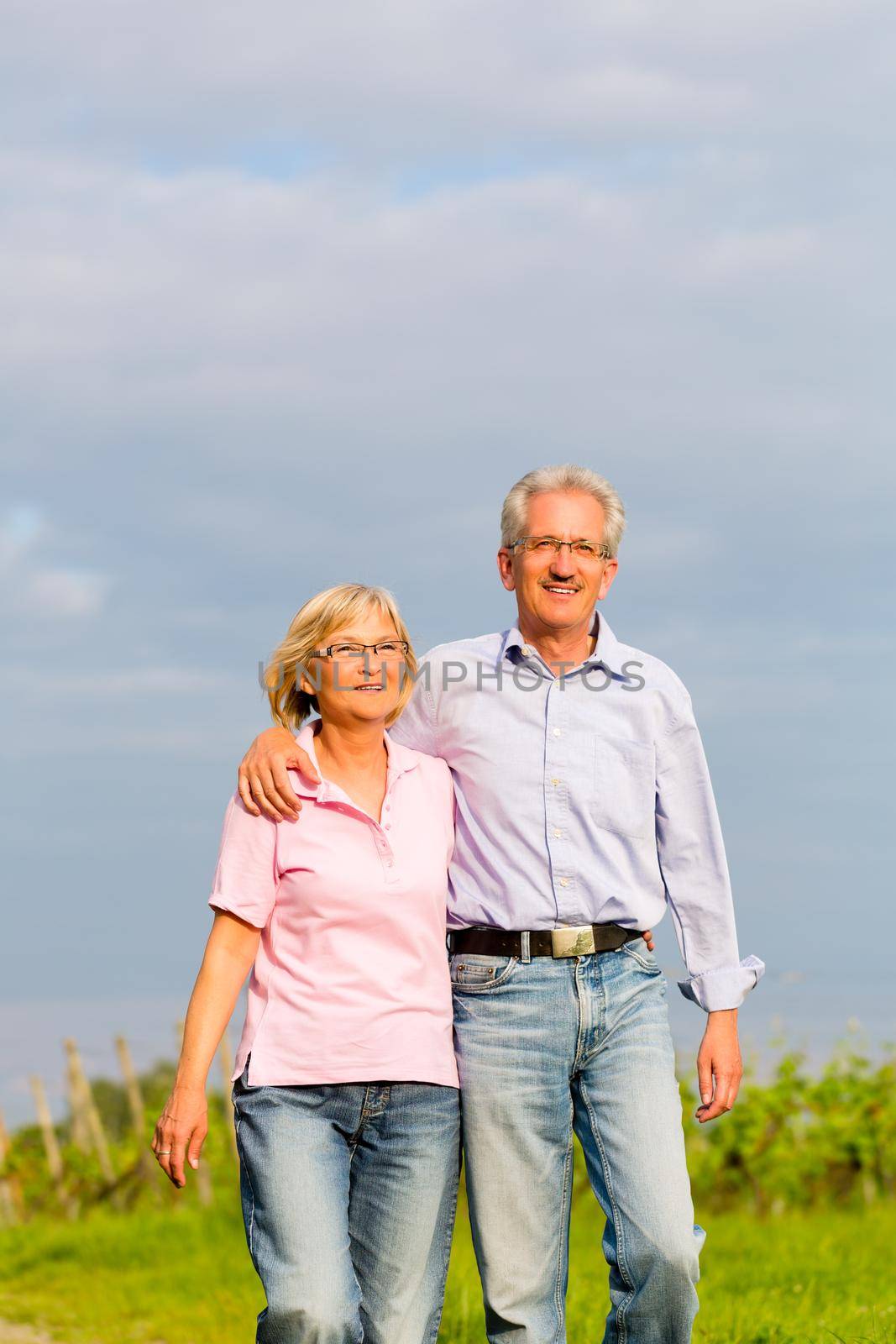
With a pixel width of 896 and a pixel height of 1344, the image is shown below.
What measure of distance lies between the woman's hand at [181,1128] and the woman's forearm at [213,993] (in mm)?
24

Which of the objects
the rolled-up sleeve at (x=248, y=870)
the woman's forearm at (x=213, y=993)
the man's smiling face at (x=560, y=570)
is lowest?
the woman's forearm at (x=213, y=993)

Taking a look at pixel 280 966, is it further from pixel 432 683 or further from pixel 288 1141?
pixel 432 683

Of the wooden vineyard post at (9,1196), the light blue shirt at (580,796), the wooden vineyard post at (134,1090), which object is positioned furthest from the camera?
the wooden vineyard post at (9,1196)

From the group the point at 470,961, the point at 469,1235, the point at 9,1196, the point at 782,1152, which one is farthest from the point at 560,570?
the point at 9,1196

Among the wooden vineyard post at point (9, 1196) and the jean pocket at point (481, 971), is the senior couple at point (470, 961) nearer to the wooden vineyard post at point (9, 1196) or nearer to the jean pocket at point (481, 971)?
the jean pocket at point (481, 971)

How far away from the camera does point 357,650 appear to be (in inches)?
144

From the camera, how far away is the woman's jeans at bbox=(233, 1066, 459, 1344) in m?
3.36

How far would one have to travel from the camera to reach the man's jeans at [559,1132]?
3.64 metres

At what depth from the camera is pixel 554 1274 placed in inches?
149

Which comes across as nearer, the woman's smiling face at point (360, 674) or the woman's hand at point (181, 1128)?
the woman's hand at point (181, 1128)

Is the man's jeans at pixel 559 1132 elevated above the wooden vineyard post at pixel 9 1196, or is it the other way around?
the man's jeans at pixel 559 1132

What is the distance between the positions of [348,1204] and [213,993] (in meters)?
0.62

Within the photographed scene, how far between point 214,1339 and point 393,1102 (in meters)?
4.19

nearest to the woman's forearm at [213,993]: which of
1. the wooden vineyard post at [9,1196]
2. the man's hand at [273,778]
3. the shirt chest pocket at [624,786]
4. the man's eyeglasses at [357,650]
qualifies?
the man's hand at [273,778]
